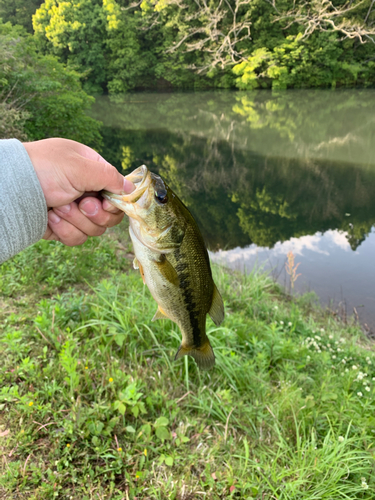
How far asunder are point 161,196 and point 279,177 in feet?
39.1

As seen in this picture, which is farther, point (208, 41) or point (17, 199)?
point (208, 41)

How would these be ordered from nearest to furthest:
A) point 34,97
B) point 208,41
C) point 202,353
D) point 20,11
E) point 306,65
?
point 202,353 < point 34,97 < point 306,65 < point 208,41 < point 20,11

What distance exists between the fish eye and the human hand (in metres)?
0.32

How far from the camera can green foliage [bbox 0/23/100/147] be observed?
24.0 ft

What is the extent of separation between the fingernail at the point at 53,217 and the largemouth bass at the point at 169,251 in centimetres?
50

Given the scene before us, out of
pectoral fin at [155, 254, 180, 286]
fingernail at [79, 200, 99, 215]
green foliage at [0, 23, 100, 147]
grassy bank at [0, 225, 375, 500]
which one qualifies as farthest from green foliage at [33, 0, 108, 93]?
pectoral fin at [155, 254, 180, 286]

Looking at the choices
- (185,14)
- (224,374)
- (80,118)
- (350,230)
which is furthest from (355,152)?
(185,14)

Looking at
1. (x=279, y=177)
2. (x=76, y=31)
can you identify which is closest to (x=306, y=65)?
(x=279, y=177)

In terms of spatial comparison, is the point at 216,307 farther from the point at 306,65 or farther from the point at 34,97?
the point at 306,65

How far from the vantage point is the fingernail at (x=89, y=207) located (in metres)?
1.78

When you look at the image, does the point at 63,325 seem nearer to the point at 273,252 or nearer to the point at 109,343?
the point at 109,343

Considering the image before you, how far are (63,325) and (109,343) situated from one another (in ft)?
1.74

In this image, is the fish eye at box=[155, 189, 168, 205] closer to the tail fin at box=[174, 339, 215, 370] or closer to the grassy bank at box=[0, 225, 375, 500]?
the tail fin at box=[174, 339, 215, 370]

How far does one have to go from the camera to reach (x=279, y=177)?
12.4 meters
